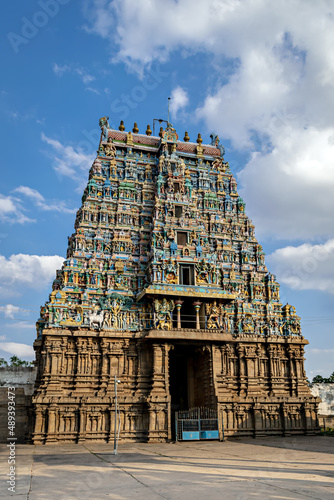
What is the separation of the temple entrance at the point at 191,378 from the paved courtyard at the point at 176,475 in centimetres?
1001

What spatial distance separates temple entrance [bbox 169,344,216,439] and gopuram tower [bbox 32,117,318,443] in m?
0.12

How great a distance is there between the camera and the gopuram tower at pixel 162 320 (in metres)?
30.4

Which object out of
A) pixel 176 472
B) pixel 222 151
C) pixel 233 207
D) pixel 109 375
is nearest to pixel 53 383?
pixel 109 375

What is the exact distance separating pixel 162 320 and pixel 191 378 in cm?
677

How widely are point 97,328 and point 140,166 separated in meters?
16.7

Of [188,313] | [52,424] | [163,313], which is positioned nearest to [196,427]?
[163,313]

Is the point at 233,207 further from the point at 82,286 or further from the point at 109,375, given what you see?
the point at 109,375

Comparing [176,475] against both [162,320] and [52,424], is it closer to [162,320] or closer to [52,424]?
[52,424]

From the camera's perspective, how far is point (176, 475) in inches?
582

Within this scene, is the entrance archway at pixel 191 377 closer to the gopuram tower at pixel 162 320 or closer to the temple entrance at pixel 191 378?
the temple entrance at pixel 191 378

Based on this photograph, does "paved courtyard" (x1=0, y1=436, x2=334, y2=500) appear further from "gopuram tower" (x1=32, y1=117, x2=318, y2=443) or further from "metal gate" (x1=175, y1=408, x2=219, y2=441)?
"gopuram tower" (x1=32, y1=117, x2=318, y2=443)

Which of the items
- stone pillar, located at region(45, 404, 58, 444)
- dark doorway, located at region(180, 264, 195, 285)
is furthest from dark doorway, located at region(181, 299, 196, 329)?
stone pillar, located at region(45, 404, 58, 444)

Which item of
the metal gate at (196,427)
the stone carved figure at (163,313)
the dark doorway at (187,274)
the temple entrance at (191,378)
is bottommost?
the metal gate at (196,427)

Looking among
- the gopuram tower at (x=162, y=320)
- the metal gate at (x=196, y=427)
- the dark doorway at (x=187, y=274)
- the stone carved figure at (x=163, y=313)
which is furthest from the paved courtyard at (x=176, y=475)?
the dark doorway at (x=187, y=274)
